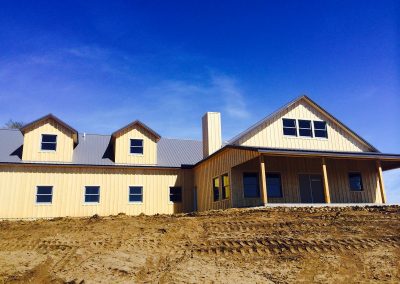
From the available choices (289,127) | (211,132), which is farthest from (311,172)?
(211,132)

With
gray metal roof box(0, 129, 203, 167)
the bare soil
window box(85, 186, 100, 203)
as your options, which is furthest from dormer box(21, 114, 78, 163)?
the bare soil

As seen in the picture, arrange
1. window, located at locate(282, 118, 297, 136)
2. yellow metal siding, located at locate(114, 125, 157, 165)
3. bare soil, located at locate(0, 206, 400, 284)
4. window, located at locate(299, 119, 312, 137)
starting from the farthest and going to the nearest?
1. yellow metal siding, located at locate(114, 125, 157, 165)
2. window, located at locate(299, 119, 312, 137)
3. window, located at locate(282, 118, 297, 136)
4. bare soil, located at locate(0, 206, 400, 284)

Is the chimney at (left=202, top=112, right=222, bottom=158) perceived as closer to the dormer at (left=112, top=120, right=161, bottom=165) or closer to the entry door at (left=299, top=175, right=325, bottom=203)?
the dormer at (left=112, top=120, right=161, bottom=165)

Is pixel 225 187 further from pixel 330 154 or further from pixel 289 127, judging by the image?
pixel 330 154

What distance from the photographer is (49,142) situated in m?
22.0

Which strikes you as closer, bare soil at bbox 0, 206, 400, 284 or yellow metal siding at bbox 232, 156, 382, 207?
bare soil at bbox 0, 206, 400, 284

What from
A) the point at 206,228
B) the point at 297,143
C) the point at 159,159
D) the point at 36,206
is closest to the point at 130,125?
the point at 159,159

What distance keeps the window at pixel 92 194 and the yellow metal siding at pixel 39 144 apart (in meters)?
2.08

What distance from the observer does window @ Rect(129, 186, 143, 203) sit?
22.6 metres

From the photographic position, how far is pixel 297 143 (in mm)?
20953

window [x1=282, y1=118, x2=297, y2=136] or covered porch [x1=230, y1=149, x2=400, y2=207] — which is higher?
window [x1=282, y1=118, x2=297, y2=136]

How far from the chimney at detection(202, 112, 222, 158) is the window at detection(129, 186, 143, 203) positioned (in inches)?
189

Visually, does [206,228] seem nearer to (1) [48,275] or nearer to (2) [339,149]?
(1) [48,275]

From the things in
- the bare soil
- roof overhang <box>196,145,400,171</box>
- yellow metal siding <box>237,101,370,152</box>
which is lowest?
the bare soil
